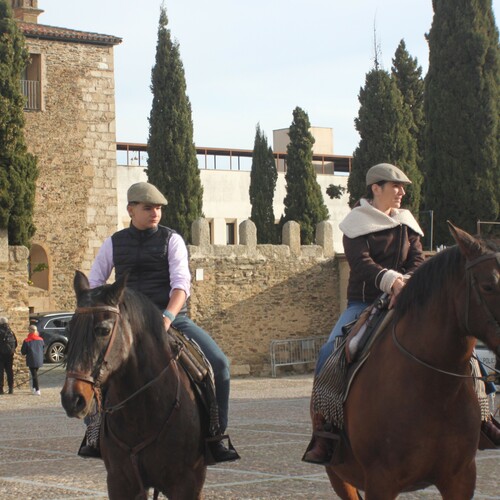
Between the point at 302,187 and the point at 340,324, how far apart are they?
3690cm

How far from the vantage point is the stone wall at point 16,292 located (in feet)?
89.5

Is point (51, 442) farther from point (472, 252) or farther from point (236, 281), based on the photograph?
point (236, 281)

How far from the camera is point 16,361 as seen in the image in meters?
27.2

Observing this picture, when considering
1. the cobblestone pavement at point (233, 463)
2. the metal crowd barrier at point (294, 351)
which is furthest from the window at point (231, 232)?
the cobblestone pavement at point (233, 463)

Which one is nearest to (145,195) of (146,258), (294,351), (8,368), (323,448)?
(146,258)

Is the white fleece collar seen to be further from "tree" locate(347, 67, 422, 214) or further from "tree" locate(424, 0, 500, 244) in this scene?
"tree" locate(347, 67, 422, 214)

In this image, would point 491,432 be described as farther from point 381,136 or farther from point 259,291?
point 381,136

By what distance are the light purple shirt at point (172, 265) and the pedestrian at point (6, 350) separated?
18432mm

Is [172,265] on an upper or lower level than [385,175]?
lower

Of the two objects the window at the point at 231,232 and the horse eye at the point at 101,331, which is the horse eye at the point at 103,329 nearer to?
the horse eye at the point at 101,331

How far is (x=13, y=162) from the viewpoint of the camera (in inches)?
1118

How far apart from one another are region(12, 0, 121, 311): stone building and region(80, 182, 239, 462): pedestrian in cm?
3210

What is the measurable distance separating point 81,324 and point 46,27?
3630 cm

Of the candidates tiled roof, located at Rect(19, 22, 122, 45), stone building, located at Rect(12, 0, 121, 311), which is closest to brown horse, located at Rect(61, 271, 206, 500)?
stone building, located at Rect(12, 0, 121, 311)
